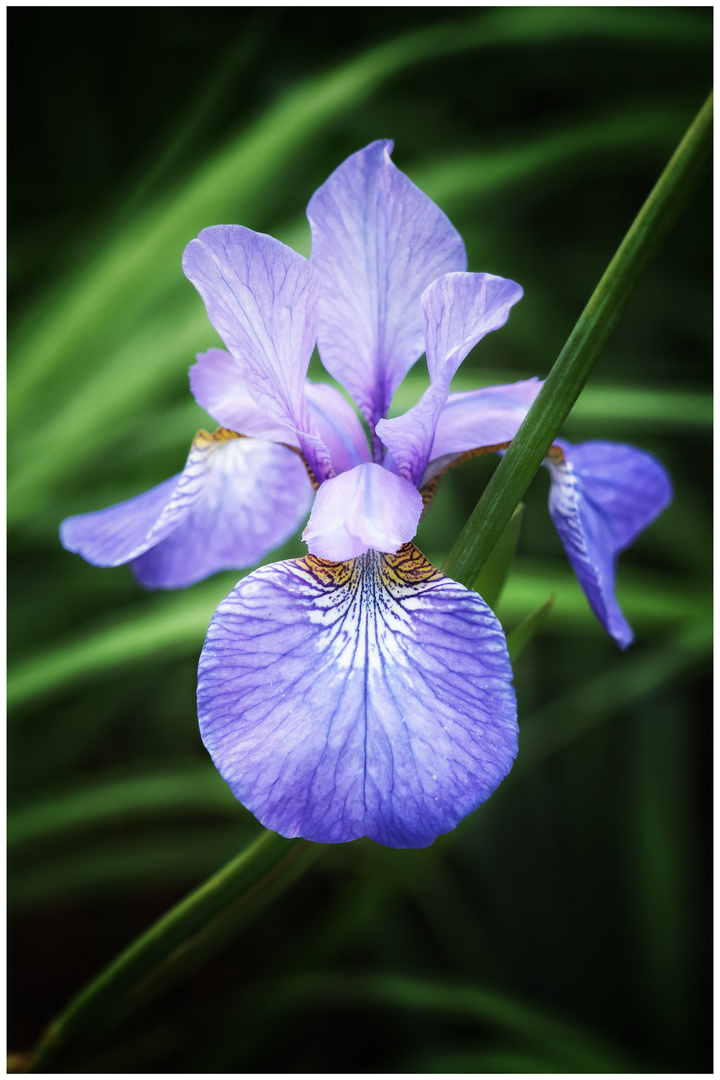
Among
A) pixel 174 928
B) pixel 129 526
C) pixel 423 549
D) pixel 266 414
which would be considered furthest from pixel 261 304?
pixel 423 549

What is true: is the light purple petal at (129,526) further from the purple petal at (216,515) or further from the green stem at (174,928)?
the green stem at (174,928)

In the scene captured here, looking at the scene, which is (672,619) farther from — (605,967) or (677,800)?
(605,967)

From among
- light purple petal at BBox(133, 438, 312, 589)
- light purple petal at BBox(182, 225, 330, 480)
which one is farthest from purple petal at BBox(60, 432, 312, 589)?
light purple petal at BBox(182, 225, 330, 480)

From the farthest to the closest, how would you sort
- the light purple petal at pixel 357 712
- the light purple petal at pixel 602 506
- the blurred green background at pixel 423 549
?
1. the blurred green background at pixel 423 549
2. the light purple petal at pixel 602 506
3. the light purple petal at pixel 357 712

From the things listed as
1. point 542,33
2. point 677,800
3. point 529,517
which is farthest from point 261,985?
point 542,33

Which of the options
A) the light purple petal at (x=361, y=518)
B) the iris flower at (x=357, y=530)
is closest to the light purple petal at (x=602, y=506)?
the iris flower at (x=357, y=530)

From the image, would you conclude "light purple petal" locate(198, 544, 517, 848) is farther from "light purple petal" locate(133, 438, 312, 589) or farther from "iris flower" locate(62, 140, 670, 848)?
"light purple petal" locate(133, 438, 312, 589)
